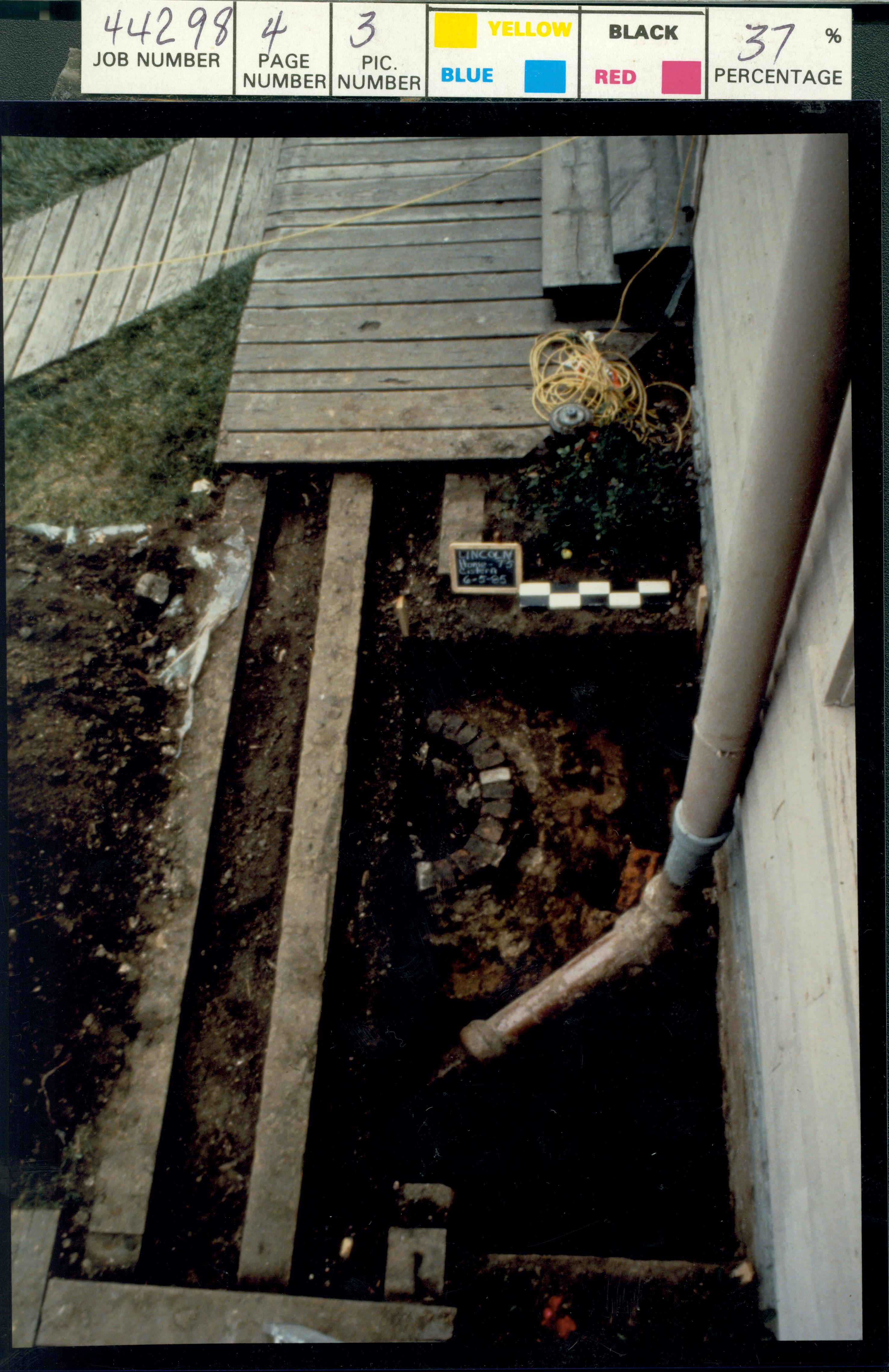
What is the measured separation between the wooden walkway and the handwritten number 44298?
3.15 metres

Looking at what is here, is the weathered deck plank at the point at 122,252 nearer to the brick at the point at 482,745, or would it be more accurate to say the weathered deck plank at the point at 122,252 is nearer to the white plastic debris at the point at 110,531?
the white plastic debris at the point at 110,531

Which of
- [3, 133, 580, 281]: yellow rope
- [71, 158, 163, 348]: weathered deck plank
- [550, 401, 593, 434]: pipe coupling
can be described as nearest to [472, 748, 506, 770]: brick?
[550, 401, 593, 434]: pipe coupling

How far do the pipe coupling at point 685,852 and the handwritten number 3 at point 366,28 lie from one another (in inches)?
78.1

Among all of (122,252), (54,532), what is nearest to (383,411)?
(54,532)

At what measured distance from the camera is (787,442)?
4.85 ft

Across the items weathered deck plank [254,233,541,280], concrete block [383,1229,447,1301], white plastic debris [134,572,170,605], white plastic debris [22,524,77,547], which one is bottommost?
concrete block [383,1229,447,1301]

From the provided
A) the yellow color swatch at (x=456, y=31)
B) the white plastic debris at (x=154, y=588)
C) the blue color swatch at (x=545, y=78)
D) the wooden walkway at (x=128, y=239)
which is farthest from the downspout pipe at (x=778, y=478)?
the wooden walkway at (x=128, y=239)

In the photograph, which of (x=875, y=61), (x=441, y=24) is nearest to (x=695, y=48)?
(x=875, y=61)

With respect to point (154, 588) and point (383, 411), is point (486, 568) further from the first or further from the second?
point (154, 588)

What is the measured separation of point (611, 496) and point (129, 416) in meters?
2.38

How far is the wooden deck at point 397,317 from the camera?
144 inches

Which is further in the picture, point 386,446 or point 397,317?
point 397,317

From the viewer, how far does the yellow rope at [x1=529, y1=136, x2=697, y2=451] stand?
3.50 meters

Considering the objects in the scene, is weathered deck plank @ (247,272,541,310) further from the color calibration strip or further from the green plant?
the color calibration strip
